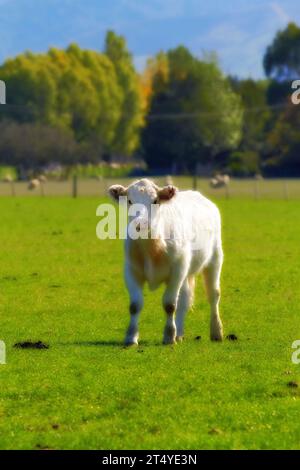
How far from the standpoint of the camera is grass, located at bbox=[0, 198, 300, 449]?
851 cm

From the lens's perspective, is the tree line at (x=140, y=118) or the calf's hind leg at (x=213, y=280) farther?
the tree line at (x=140, y=118)

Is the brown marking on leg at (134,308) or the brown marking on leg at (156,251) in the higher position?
the brown marking on leg at (156,251)

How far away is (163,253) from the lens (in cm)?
1216

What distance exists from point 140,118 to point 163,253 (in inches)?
3712

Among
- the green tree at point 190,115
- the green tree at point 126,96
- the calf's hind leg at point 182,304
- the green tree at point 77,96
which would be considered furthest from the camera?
the green tree at point 126,96

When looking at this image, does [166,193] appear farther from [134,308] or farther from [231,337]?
[231,337]

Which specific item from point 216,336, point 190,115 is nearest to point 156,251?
point 216,336

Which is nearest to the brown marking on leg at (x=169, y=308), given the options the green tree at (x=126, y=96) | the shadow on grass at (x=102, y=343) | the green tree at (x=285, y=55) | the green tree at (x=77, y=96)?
the shadow on grass at (x=102, y=343)

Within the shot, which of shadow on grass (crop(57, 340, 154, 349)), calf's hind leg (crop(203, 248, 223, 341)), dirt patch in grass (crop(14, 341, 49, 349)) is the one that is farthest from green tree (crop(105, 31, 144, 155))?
dirt patch in grass (crop(14, 341, 49, 349))

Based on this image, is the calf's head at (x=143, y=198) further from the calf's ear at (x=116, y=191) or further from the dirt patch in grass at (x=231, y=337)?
the dirt patch in grass at (x=231, y=337)

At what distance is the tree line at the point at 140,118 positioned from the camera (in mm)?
95000

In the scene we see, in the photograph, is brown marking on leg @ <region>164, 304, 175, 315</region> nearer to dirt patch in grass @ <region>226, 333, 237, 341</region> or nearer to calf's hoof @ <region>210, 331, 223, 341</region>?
calf's hoof @ <region>210, 331, 223, 341</region>

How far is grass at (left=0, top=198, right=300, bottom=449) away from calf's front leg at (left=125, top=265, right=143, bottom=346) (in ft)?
0.77

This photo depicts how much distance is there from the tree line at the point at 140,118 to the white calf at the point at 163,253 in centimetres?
8087
